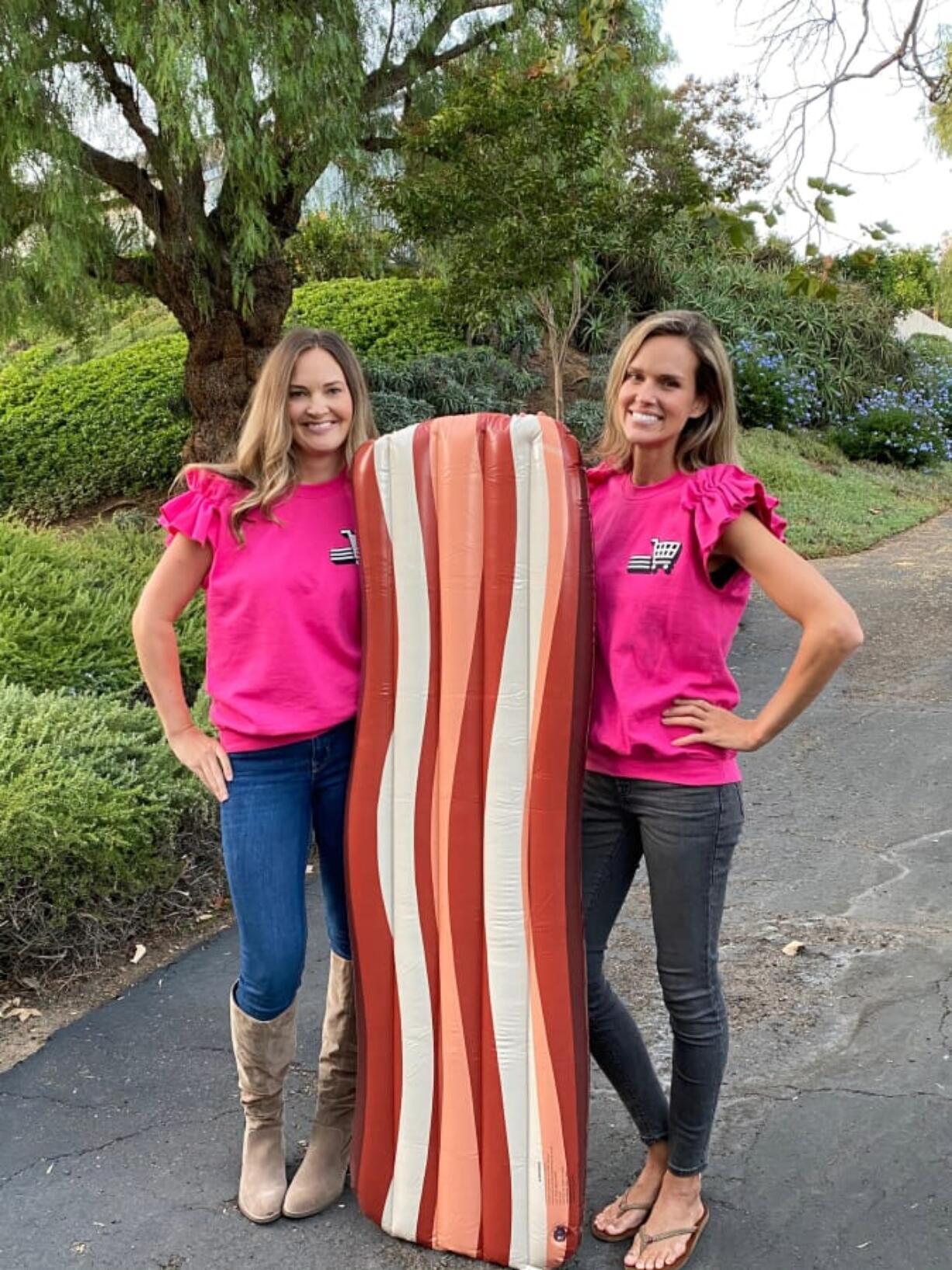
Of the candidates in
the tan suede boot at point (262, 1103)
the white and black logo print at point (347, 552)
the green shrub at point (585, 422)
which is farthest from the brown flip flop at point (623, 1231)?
the green shrub at point (585, 422)

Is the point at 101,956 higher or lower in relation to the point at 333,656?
lower

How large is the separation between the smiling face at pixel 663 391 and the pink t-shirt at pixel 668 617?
0.31ft

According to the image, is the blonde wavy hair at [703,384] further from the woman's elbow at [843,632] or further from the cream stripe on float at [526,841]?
the woman's elbow at [843,632]

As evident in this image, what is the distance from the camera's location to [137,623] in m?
2.40

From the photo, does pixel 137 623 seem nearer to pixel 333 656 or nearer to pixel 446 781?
pixel 333 656

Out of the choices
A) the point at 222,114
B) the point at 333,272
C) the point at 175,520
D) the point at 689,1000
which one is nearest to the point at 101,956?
the point at 175,520

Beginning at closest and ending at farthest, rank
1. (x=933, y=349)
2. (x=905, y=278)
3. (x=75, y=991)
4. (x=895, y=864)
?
(x=75, y=991) → (x=895, y=864) → (x=933, y=349) → (x=905, y=278)

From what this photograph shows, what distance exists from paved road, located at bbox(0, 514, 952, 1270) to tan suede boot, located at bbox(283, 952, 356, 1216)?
6 centimetres

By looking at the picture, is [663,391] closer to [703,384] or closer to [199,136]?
[703,384]

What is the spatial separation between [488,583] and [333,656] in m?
0.35

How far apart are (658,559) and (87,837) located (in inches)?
91.1

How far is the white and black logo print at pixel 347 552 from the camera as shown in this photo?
7.63ft

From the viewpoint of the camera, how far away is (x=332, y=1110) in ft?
8.44

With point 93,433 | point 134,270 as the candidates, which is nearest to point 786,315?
point 93,433
